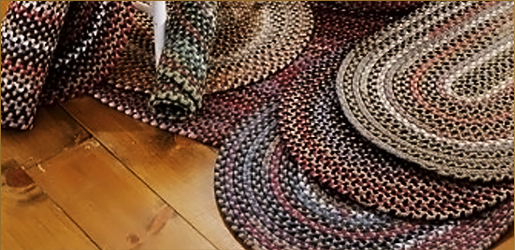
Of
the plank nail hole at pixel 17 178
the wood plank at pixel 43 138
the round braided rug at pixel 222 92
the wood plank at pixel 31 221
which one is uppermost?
the round braided rug at pixel 222 92

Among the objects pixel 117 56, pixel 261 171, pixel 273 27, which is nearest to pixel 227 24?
pixel 273 27

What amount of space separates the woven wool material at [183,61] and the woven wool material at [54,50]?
0.08m

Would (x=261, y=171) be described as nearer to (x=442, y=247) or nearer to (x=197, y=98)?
(x=197, y=98)

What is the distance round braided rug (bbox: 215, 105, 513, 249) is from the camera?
1073mm

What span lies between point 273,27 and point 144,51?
0.21 metres

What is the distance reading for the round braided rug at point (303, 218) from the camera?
1.07 m

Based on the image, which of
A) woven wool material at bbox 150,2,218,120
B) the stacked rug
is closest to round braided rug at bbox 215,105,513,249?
the stacked rug

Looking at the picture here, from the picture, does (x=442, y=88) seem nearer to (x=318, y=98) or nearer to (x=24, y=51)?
(x=318, y=98)

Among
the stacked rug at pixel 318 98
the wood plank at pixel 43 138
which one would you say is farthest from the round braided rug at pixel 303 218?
the wood plank at pixel 43 138

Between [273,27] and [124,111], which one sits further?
[273,27]

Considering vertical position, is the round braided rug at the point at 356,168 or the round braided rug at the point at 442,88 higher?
the round braided rug at the point at 442,88

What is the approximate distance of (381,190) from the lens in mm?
1125

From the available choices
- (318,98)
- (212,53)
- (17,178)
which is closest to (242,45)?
(212,53)

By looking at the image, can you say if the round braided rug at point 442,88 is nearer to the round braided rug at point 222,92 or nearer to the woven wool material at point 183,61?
the round braided rug at point 222,92
